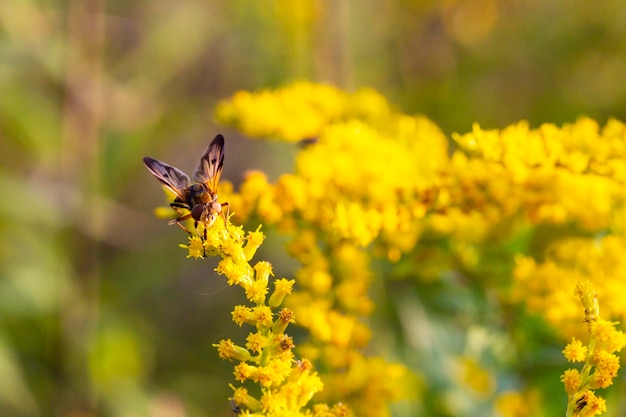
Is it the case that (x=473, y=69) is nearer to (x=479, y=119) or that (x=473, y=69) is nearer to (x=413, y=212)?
(x=479, y=119)

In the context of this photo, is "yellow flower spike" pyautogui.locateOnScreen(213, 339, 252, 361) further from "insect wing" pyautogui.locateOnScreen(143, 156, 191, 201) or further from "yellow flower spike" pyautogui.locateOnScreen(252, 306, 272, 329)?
"insect wing" pyautogui.locateOnScreen(143, 156, 191, 201)

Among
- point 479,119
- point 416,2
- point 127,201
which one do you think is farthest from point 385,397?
point 416,2

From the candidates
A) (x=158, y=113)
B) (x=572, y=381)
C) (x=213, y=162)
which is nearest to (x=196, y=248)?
(x=213, y=162)

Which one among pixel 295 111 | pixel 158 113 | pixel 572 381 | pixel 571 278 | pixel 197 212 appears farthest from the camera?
pixel 158 113

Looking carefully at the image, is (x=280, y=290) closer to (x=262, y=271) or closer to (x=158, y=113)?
(x=262, y=271)

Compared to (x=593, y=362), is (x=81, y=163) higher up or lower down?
higher up

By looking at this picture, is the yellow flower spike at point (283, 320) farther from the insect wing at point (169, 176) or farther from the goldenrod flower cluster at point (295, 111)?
the goldenrod flower cluster at point (295, 111)
